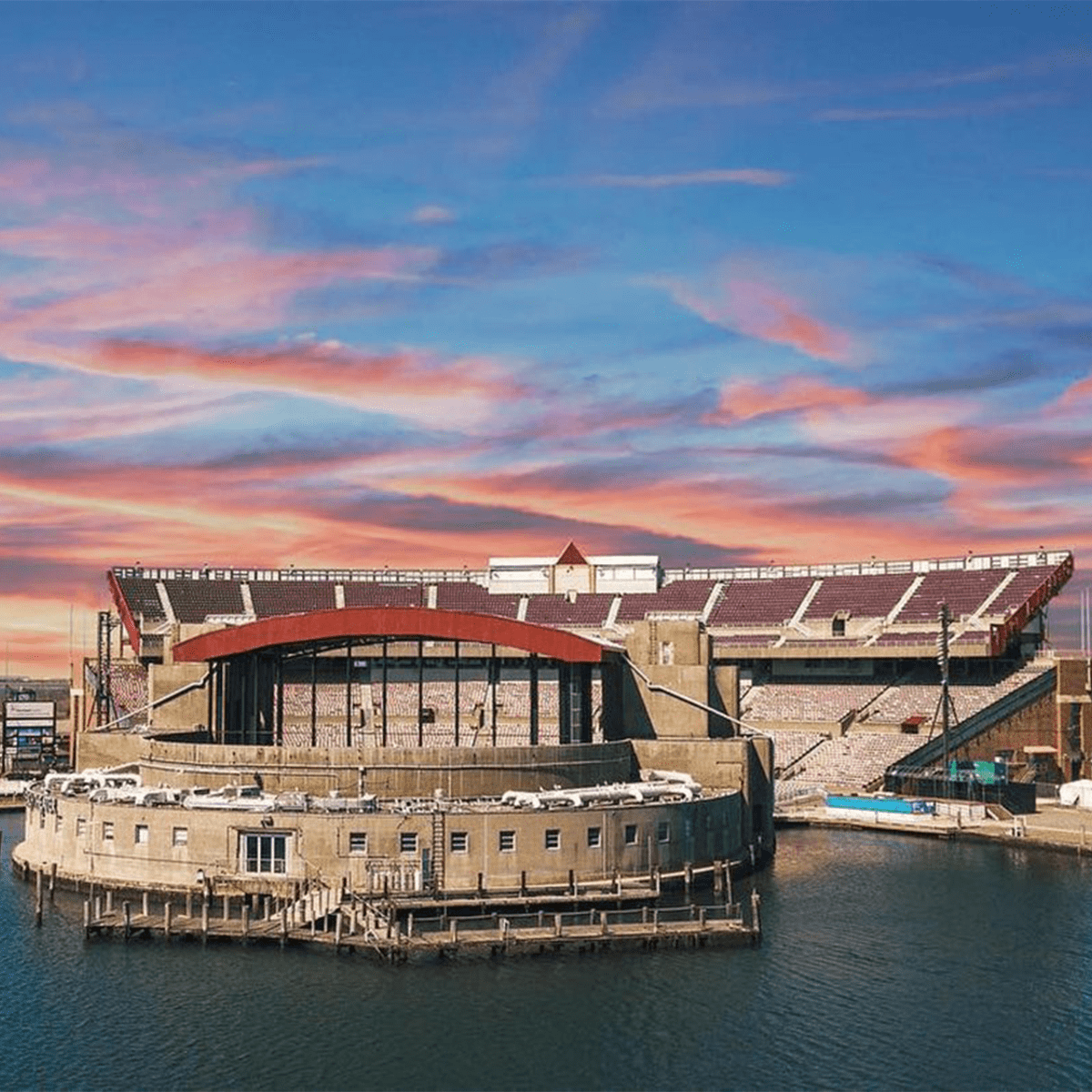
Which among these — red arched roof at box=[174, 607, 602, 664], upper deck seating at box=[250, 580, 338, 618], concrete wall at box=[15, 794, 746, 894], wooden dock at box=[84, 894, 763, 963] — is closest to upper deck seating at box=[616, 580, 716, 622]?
upper deck seating at box=[250, 580, 338, 618]

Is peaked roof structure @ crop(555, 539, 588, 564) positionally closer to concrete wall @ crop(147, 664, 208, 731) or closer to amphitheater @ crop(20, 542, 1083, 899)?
amphitheater @ crop(20, 542, 1083, 899)

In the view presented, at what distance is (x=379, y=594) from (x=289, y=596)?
39.2 feet

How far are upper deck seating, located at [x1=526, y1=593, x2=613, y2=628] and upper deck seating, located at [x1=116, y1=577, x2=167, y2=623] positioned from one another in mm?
46280

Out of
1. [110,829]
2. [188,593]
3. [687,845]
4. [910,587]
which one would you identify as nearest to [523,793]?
[687,845]

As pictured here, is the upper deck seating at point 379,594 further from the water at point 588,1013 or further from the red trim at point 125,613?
the water at point 588,1013

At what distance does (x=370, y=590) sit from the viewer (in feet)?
618

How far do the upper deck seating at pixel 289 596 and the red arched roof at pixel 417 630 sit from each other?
80.8 m

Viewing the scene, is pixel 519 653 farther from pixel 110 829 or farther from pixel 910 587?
pixel 110 829

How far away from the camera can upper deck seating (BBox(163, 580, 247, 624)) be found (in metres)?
176

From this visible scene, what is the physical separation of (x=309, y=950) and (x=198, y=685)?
44.2 metres

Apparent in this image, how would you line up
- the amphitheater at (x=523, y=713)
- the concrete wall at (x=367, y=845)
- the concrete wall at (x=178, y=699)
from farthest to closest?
1. the concrete wall at (x=178, y=699)
2. the amphitheater at (x=523, y=713)
3. the concrete wall at (x=367, y=845)

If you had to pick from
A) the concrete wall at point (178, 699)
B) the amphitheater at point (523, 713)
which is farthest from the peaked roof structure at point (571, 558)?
the concrete wall at point (178, 699)

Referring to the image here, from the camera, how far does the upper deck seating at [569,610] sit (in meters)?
175

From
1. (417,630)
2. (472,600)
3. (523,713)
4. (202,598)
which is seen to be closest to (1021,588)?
(523,713)
